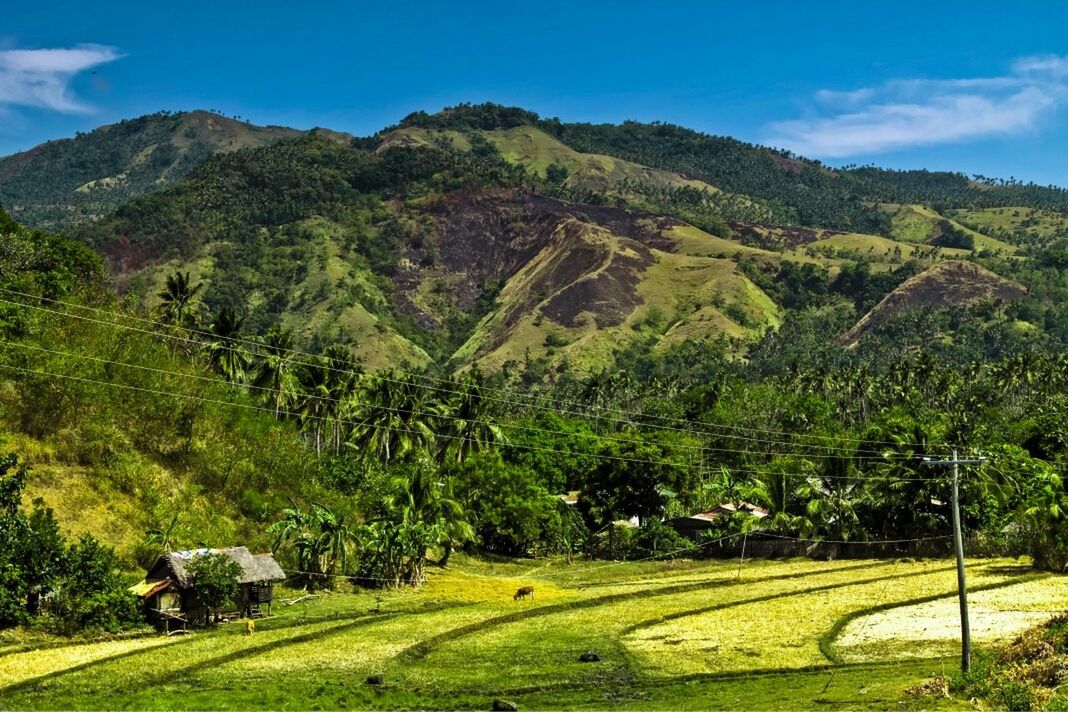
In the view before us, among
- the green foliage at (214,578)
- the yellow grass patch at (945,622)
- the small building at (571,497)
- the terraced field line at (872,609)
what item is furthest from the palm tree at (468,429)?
the yellow grass patch at (945,622)

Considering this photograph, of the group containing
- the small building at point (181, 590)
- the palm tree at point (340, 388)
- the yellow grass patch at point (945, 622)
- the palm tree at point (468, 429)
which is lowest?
the yellow grass patch at point (945, 622)

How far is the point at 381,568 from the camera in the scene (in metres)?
74.1

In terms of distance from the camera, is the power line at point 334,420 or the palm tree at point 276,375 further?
the palm tree at point 276,375

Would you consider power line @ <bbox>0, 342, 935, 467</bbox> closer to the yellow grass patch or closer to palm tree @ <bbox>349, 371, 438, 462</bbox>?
palm tree @ <bbox>349, 371, 438, 462</bbox>

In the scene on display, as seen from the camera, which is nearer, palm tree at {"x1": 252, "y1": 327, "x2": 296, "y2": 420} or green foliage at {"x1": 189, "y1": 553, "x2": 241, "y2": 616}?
green foliage at {"x1": 189, "y1": 553, "x2": 241, "y2": 616}

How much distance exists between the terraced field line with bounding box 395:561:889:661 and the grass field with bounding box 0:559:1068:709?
201 mm

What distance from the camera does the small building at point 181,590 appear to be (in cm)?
5691

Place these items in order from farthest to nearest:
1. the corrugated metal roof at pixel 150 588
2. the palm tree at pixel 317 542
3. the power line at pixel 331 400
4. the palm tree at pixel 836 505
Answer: the palm tree at pixel 836 505, the power line at pixel 331 400, the palm tree at pixel 317 542, the corrugated metal roof at pixel 150 588

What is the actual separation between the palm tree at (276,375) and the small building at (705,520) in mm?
40428

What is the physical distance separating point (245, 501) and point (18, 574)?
31.9 meters

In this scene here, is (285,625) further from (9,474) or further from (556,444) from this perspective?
(556,444)

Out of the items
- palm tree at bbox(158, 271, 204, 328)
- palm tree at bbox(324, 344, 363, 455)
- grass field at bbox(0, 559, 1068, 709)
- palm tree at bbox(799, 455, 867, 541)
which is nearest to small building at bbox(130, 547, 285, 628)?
grass field at bbox(0, 559, 1068, 709)

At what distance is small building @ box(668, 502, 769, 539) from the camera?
94875 millimetres

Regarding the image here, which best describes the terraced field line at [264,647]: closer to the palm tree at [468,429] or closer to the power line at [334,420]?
the power line at [334,420]
